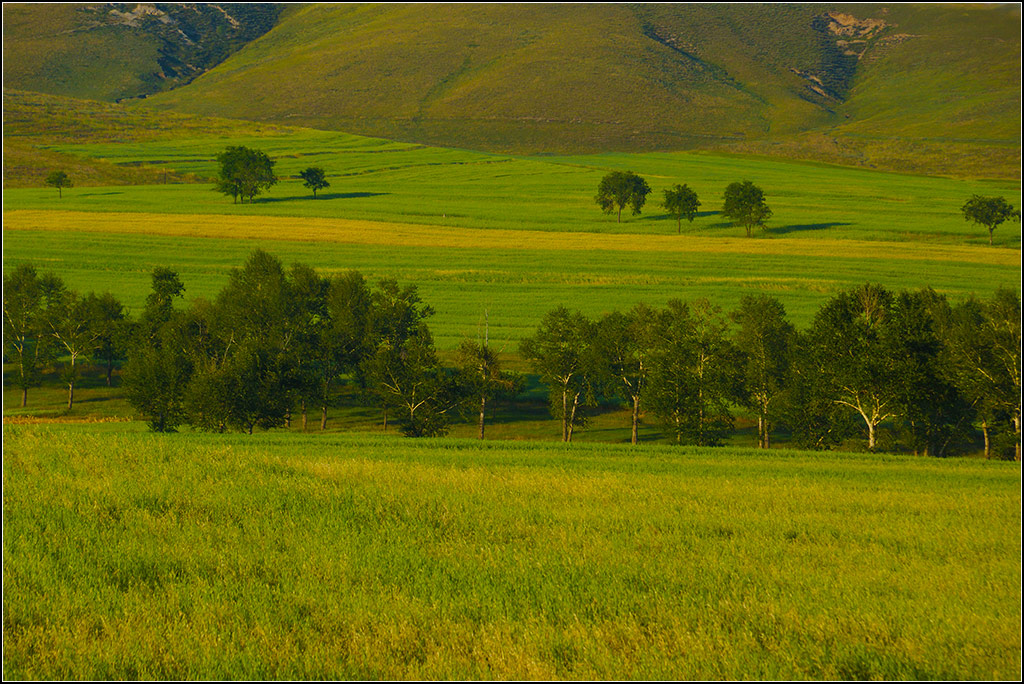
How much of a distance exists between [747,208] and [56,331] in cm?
8834

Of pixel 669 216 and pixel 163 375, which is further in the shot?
pixel 669 216

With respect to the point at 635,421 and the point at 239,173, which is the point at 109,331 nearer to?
the point at 635,421

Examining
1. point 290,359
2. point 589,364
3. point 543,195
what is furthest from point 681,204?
point 290,359

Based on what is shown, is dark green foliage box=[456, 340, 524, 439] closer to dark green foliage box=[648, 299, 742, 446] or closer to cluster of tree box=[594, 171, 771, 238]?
dark green foliage box=[648, 299, 742, 446]

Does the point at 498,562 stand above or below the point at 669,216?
below

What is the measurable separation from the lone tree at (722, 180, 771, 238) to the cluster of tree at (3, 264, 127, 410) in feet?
271

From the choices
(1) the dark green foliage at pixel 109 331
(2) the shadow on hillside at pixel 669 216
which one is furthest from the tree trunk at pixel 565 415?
(2) the shadow on hillside at pixel 669 216

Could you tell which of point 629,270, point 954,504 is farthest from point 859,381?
point 629,270

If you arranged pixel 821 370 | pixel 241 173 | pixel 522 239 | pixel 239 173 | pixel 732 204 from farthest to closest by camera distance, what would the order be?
pixel 241 173, pixel 239 173, pixel 732 204, pixel 522 239, pixel 821 370

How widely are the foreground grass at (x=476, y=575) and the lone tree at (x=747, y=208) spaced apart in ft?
350

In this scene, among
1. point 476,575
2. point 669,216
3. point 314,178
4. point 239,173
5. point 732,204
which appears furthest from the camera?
point 314,178

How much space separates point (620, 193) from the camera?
5295 inches

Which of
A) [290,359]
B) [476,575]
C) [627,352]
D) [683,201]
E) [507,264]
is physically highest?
[683,201]

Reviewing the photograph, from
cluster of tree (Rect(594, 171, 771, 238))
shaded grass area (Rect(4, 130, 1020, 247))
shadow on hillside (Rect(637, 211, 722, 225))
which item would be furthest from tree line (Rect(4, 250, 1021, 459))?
shadow on hillside (Rect(637, 211, 722, 225))
